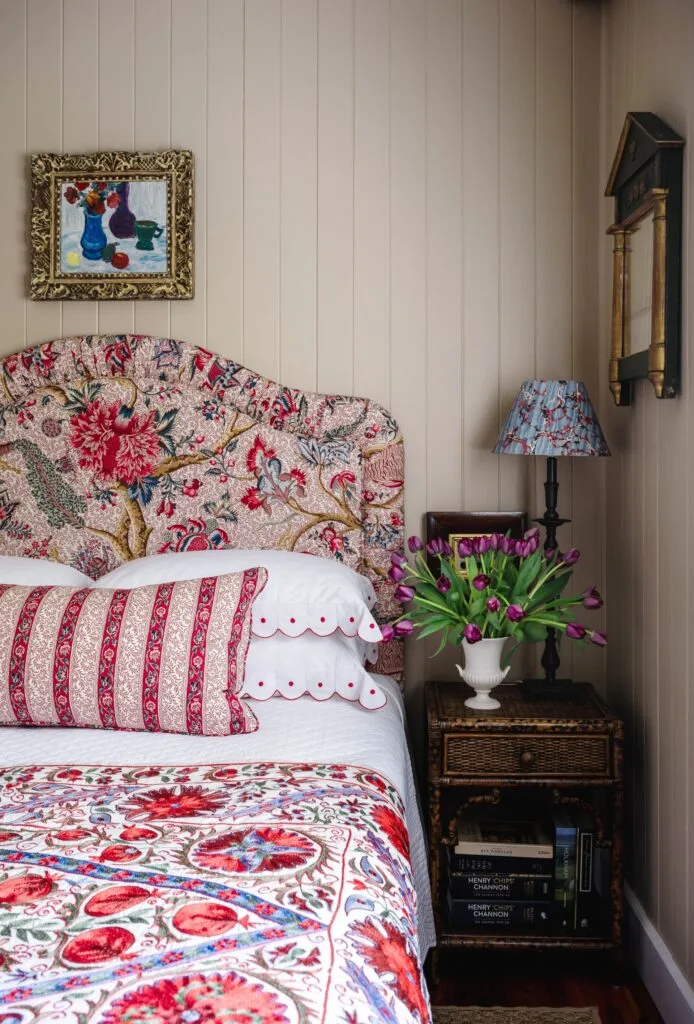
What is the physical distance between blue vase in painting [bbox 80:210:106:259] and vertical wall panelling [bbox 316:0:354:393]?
0.64 meters

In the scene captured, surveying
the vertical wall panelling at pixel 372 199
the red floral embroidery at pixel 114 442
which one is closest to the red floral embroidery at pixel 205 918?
the red floral embroidery at pixel 114 442

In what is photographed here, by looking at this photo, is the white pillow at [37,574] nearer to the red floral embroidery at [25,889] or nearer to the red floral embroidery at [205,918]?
the red floral embroidery at [25,889]

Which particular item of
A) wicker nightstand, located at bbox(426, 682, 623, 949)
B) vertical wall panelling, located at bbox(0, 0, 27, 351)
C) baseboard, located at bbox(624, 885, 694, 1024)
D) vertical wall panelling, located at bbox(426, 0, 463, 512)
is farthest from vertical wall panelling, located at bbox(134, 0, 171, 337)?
baseboard, located at bbox(624, 885, 694, 1024)

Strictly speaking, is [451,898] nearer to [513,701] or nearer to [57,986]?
[513,701]

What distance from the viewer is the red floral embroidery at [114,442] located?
255cm

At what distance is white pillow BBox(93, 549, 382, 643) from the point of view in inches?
84.7

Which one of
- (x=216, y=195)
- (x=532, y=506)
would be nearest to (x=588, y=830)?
(x=532, y=506)

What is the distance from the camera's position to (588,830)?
7.27 feet

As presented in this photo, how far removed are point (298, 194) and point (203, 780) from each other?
1.72m

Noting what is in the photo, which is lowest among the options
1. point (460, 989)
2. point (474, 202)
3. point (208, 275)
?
point (460, 989)

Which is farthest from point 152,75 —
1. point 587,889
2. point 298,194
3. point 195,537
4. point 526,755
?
point 587,889

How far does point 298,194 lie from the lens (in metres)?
2.61

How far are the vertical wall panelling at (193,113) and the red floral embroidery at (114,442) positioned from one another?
31 cm

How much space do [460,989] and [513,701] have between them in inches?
27.1
